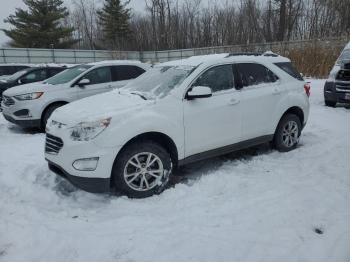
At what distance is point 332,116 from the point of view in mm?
8008

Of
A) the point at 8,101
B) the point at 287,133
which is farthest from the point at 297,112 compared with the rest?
the point at 8,101

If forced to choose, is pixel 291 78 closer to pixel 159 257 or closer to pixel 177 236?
pixel 177 236

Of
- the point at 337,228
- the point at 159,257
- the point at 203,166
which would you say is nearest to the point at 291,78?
the point at 203,166

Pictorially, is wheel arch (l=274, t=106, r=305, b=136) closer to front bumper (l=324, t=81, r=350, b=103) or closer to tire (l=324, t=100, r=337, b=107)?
front bumper (l=324, t=81, r=350, b=103)

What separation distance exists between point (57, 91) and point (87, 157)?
4621 mm

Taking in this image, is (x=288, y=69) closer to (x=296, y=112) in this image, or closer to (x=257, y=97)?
(x=296, y=112)

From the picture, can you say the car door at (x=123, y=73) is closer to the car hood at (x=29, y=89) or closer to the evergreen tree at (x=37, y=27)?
the car hood at (x=29, y=89)

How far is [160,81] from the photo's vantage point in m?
4.72

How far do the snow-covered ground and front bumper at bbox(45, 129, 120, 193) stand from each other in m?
0.33

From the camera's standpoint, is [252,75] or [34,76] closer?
[252,75]

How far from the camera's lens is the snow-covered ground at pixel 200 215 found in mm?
2988

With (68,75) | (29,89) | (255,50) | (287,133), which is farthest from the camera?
(255,50)

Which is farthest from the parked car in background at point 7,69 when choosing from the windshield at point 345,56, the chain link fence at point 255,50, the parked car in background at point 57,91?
the windshield at point 345,56

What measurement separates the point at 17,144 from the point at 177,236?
478 cm
